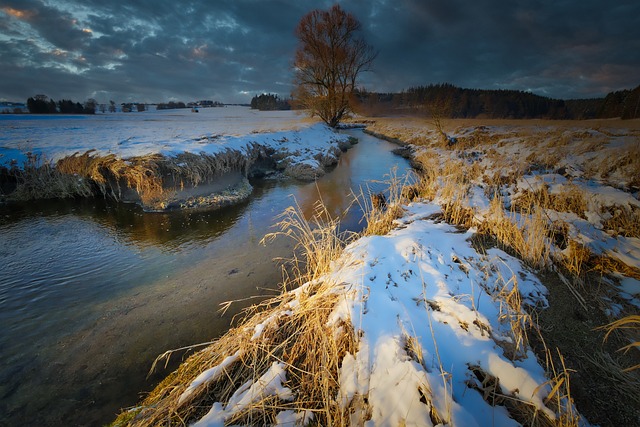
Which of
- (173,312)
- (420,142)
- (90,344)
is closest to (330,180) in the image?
(173,312)

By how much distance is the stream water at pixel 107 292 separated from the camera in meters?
2.54

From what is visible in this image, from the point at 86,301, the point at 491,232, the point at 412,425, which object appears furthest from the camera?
the point at 491,232

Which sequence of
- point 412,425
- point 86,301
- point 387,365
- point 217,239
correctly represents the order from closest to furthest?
point 412,425 < point 387,365 < point 86,301 < point 217,239

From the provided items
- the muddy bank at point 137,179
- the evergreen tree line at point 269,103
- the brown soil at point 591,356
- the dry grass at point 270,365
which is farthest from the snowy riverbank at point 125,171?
the evergreen tree line at point 269,103

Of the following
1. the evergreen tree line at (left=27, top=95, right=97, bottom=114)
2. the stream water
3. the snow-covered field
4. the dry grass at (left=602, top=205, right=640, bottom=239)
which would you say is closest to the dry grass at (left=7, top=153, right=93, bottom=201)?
the stream water

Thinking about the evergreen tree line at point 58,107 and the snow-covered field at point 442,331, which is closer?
the snow-covered field at point 442,331

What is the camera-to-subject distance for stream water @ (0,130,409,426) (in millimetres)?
2535

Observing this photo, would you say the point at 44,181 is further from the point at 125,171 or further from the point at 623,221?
the point at 623,221

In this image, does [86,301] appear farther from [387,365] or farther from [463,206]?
[463,206]

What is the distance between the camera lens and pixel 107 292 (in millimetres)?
3922

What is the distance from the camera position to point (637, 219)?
11.0 ft

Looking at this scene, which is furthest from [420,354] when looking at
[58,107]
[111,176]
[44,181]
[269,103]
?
[269,103]

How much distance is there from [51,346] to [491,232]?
21.2 ft

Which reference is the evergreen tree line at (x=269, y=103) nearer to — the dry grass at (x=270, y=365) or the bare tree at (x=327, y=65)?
the bare tree at (x=327, y=65)
